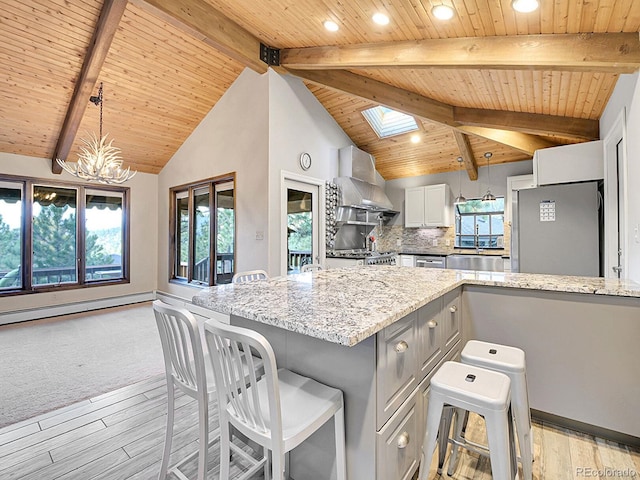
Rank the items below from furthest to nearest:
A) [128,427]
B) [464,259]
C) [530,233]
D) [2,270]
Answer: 1. [464,259]
2. [2,270]
3. [530,233]
4. [128,427]

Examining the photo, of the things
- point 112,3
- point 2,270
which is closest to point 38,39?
point 112,3

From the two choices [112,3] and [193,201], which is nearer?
[112,3]

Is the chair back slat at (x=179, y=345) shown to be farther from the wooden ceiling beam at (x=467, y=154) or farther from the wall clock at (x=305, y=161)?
the wooden ceiling beam at (x=467, y=154)

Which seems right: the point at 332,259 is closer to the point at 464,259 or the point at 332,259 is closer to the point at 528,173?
the point at 464,259

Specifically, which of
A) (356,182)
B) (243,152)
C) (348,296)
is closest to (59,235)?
(243,152)

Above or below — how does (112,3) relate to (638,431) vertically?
above

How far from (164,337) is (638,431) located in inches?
107

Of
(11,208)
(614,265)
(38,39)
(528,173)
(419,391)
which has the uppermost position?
(38,39)

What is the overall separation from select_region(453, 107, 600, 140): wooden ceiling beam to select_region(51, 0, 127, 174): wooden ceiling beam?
13.8ft

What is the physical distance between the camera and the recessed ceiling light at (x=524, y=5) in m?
1.93

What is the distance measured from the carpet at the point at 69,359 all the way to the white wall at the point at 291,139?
1.86 metres

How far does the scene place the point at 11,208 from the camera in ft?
16.0

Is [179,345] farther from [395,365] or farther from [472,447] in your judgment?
[472,447]

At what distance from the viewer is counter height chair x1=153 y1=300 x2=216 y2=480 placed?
1.31 metres
